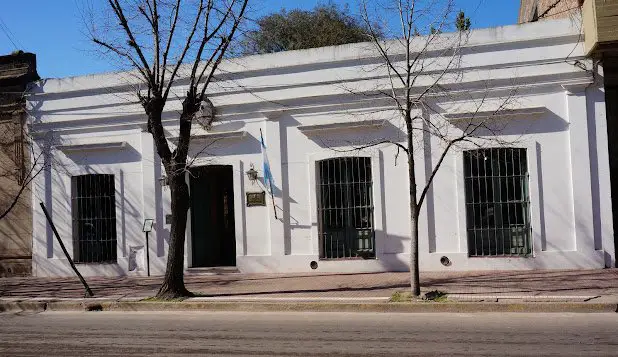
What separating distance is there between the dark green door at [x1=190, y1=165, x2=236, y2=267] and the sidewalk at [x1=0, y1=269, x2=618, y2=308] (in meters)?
1.07

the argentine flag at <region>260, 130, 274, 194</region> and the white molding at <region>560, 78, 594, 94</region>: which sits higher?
the white molding at <region>560, 78, 594, 94</region>

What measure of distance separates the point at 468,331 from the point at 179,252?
601 centimetres

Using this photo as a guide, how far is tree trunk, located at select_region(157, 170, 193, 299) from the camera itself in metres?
12.2

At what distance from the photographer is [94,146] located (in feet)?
52.7

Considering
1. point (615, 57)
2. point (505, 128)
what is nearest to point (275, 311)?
point (505, 128)

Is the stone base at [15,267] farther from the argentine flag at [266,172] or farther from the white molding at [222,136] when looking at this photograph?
the argentine flag at [266,172]

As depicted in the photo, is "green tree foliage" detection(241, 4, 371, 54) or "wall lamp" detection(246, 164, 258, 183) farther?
"green tree foliage" detection(241, 4, 371, 54)

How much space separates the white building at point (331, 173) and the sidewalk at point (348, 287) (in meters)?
0.69

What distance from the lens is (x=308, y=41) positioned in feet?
99.9

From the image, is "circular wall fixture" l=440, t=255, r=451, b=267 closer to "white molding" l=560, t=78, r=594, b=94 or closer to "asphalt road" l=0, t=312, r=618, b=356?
"asphalt road" l=0, t=312, r=618, b=356

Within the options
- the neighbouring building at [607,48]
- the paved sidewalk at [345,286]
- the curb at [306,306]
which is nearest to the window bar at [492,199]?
the paved sidewalk at [345,286]

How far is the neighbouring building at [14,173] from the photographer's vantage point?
54.7 ft

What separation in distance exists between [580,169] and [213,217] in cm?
873

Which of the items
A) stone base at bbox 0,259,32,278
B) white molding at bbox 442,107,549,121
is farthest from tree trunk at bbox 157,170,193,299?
stone base at bbox 0,259,32,278
